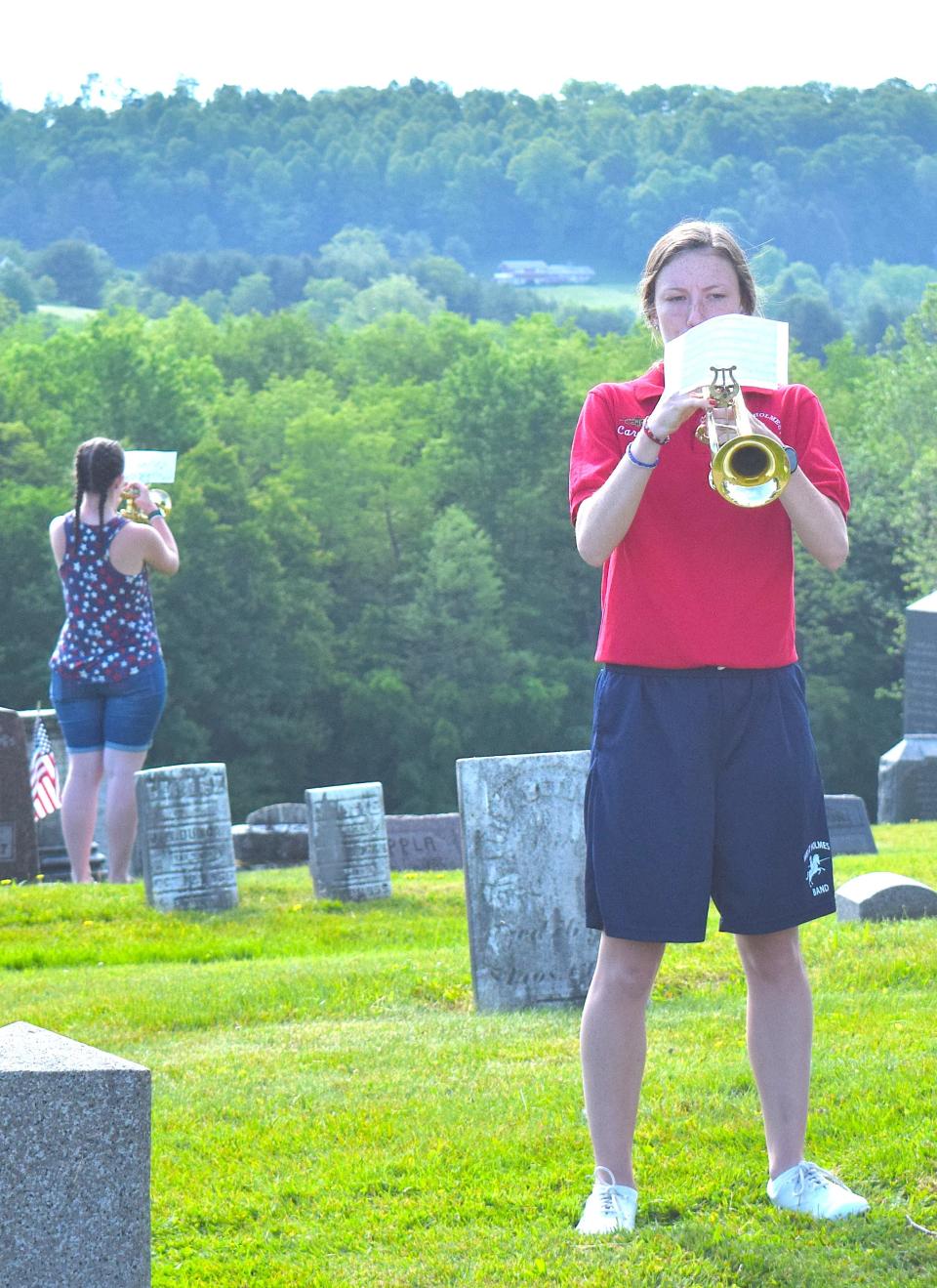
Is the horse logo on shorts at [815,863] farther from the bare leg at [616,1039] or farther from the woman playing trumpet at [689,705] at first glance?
the bare leg at [616,1039]

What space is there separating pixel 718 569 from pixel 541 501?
51809 millimetres

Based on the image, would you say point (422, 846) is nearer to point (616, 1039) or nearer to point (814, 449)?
point (616, 1039)

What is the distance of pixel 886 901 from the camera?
25.4ft

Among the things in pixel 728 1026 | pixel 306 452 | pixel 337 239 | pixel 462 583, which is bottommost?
pixel 728 1026

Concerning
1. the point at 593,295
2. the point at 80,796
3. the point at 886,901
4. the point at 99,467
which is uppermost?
the point at 593,295

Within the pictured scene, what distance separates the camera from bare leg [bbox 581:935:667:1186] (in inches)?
148

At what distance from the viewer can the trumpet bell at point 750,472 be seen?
3439mm

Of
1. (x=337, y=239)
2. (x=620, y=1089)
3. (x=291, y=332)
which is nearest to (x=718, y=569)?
(x=620, y=1089)

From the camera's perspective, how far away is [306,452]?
189ft

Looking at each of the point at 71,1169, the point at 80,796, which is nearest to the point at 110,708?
the point at 80,796

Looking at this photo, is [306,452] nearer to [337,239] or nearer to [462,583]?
[462,583]

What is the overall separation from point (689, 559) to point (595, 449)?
1.00 feet

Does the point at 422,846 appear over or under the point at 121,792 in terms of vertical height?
under

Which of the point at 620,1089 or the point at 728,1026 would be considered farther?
the point at 728,1026
